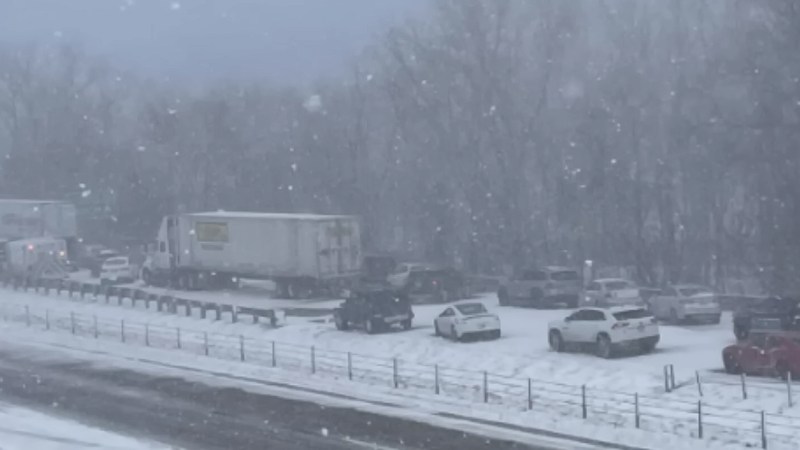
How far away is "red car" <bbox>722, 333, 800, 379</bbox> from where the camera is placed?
25656 millimetres

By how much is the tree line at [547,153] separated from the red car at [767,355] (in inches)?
785

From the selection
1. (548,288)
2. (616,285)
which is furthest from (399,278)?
(616,285)

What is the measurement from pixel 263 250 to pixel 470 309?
18.0 m

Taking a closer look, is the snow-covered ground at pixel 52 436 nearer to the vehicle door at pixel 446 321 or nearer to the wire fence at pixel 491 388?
the wire fence at pixel 491 388

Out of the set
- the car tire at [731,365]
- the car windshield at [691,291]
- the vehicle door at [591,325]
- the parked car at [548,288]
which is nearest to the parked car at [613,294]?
the parked car at [548,288]

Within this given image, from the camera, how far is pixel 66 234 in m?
70.9

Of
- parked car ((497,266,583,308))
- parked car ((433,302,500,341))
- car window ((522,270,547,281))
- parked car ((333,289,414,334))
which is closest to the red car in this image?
parked car ((433,302,500,341))

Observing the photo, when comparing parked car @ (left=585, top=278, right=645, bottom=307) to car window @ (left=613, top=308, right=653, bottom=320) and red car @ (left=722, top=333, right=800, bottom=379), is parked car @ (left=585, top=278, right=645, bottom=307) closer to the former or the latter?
car window @ (left=613, top=308, right=653, bottom=320)

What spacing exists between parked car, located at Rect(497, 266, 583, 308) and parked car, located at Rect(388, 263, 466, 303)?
3214 millimetres

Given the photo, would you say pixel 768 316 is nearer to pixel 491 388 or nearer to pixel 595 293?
pixel 491 388

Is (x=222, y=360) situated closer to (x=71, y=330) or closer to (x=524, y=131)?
(x=71, y=330)

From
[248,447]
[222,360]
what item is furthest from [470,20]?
[248,447]

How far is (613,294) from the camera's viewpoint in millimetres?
39938

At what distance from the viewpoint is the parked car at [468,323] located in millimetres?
34031
